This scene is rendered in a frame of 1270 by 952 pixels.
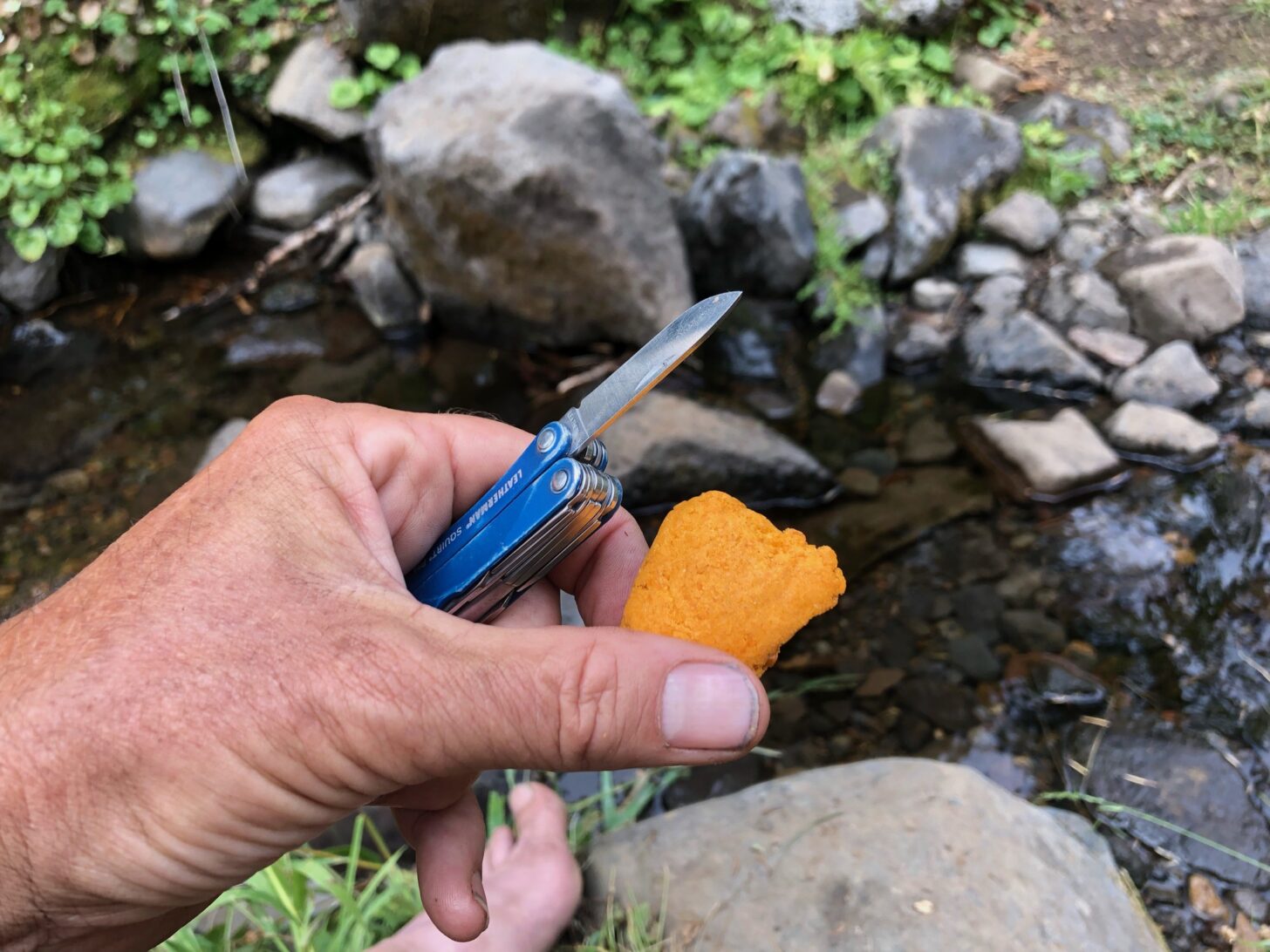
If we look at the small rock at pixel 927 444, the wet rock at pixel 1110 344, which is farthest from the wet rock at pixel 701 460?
the wet rock at pixel 1110 344

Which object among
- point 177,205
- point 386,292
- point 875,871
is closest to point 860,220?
point 386,292

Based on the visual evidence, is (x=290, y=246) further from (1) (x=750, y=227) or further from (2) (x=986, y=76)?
(2) (x=986, y=76)

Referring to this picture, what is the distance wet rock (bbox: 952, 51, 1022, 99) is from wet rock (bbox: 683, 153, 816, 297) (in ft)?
5.49

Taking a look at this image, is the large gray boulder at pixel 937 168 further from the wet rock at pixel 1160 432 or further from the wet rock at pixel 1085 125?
the wet rock at pixel 1160 432

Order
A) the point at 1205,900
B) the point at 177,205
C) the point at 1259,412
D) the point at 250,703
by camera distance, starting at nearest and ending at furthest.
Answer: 1. the point at 250,703
2. the point at 1205,900
3. the point at 1259,412
4. the point at 177,205

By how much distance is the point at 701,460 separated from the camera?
3936 millimetres

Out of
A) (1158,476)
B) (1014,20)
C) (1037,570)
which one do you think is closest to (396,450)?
(1037,570)

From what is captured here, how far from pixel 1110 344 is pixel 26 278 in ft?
20.3

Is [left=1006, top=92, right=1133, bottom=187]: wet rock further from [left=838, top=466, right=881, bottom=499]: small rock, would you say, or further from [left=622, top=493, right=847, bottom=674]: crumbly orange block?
[left=622, top=493, right=847, bottom=674]: crumbly orange block

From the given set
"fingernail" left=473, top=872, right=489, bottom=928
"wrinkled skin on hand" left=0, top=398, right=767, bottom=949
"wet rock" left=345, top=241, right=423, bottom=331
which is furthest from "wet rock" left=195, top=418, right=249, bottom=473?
"fingernail" left=473, top=872, right=489, bottom=928

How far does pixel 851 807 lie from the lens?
236 cm

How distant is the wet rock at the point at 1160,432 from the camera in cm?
396

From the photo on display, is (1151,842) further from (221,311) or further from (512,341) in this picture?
(221,311)

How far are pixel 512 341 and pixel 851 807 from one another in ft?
10.9
